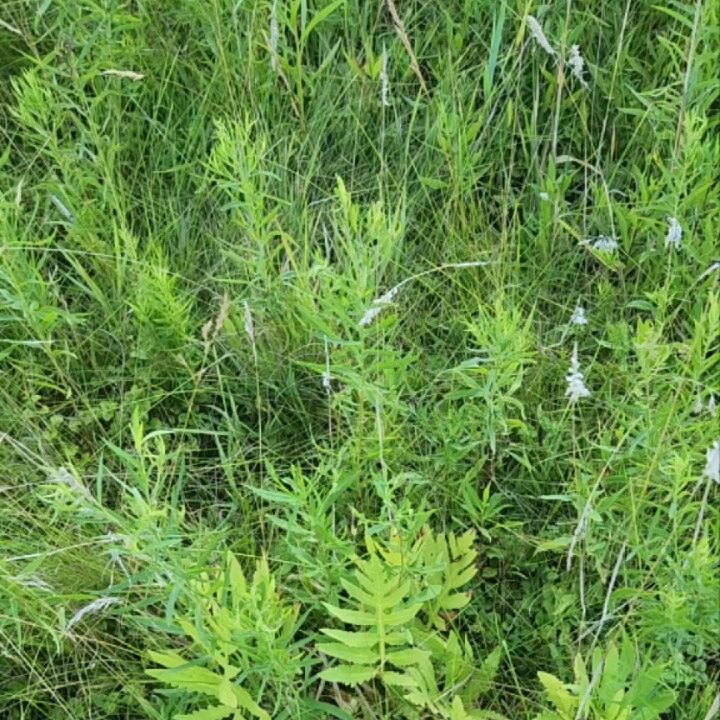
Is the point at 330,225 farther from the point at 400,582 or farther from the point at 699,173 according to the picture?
the point at 400,582

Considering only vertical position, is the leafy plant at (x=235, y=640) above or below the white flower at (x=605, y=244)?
below

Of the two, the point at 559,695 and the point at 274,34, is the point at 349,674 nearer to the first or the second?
the point at 559,695

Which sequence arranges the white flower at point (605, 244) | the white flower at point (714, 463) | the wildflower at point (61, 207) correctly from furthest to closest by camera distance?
the wildflower at point (61, 207) → the white flower at point (605, 244) → the white flower at point (714, 463)

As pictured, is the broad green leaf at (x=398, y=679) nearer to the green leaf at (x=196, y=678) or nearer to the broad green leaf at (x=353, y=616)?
the broad green leaf at (x=353, y=616)

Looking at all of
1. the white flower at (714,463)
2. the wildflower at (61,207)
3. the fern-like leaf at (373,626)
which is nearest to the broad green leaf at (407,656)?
the fern-like leaf at (373,626)

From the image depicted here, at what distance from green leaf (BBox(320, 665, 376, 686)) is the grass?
2cm

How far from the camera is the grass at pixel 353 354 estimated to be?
1.67 meters

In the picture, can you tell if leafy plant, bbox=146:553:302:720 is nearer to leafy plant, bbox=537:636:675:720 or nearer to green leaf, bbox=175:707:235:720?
green leaf, bbox=175:707:235:720

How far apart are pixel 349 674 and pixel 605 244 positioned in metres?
0.97

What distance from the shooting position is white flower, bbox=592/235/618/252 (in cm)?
201

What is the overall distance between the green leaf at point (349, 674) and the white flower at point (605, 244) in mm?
940

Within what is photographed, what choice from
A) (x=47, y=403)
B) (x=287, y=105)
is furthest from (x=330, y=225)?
(x=47, y=403)

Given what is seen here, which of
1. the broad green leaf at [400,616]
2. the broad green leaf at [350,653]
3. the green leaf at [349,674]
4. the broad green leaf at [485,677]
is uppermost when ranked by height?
the broad green leaf at [400,616]

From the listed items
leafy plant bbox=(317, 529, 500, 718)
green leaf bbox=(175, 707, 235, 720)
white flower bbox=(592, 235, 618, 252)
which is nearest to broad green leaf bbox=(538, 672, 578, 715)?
leafy plant bbox=(317, 529, 500, 718)
